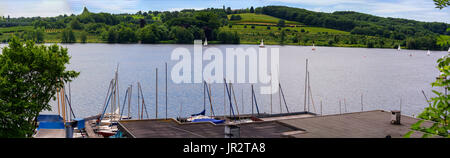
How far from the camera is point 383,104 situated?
64125mm

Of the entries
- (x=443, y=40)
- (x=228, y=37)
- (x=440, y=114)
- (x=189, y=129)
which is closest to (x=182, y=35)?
(x=228, y=37)

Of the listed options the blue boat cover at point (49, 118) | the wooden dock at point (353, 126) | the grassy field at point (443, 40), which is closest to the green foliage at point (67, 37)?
the blue boat cover at point (49, 118)

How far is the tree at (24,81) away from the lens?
80.0 ft

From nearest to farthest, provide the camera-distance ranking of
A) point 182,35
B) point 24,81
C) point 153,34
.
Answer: point 24,81, point 182,35, point 153,34

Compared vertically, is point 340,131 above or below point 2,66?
below

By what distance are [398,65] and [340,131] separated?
111 metres

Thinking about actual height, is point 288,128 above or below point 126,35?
below

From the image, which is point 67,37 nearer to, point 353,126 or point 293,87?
point 293,87

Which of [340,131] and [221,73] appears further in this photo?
[221,73]

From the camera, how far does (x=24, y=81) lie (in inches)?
1054

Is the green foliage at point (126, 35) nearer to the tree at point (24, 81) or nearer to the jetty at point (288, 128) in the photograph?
the tree at point (24, 81)
